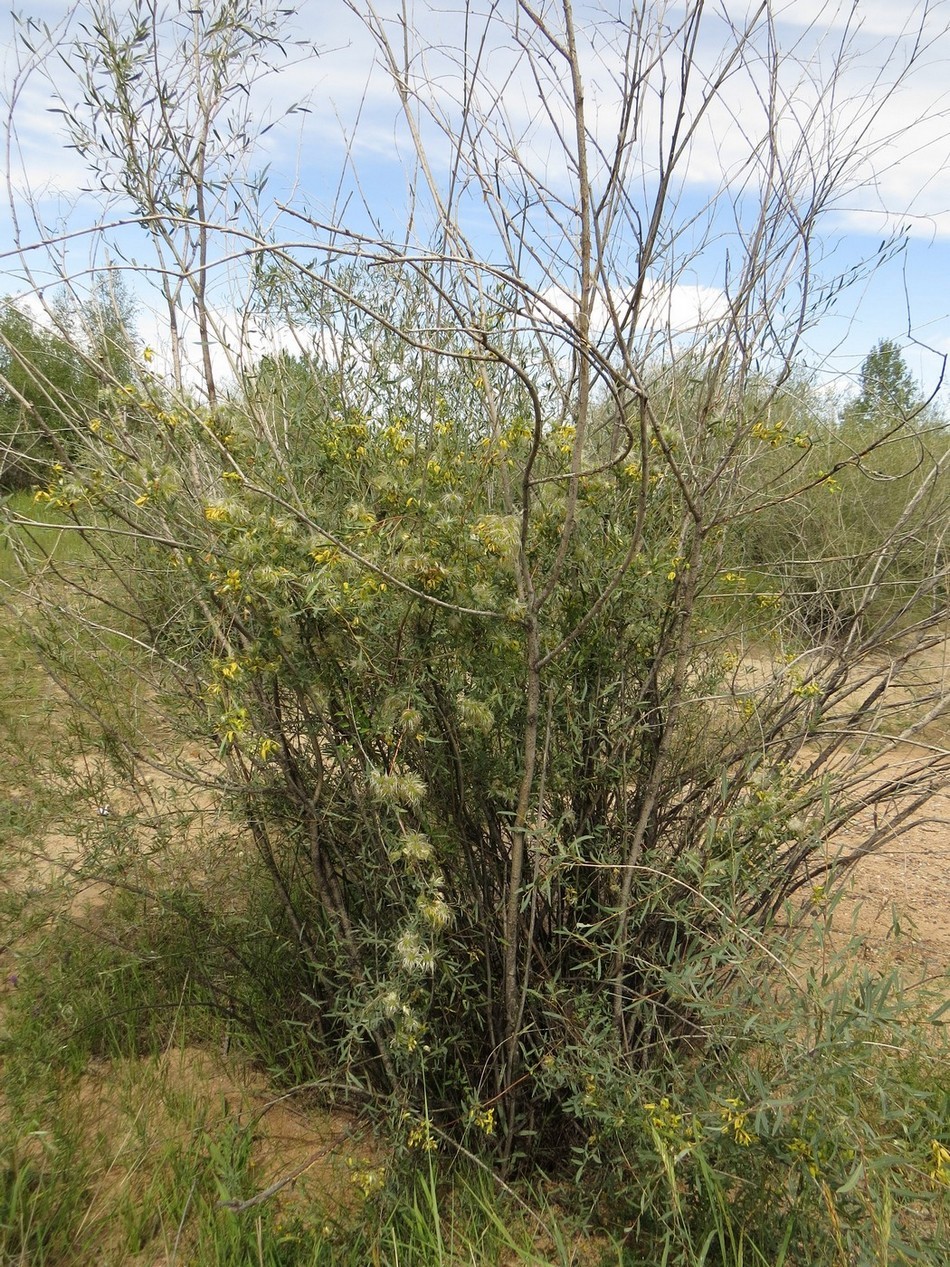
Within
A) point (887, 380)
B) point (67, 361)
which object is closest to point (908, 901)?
point (887, 380)

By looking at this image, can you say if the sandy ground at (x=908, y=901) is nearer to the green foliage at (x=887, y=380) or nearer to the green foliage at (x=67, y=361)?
the green foliage at (x=887, y=380)

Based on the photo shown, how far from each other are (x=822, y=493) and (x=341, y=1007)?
6.48 metres

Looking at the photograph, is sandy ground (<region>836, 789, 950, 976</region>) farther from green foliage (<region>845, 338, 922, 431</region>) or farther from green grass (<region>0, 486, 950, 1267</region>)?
green foliage (<region>845, 338, 922, 431</region>)

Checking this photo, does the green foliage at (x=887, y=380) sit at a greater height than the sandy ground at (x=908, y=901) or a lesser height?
greater

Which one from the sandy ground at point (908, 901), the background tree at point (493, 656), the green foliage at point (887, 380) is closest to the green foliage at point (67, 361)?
the background tree at point (493, 656)

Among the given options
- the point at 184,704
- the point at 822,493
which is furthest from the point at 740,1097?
the point at 822,493

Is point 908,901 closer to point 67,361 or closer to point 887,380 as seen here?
point 887,380

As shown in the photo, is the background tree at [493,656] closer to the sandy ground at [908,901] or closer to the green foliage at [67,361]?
the green foliage at [67,361]

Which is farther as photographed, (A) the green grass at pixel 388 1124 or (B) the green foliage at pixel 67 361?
(B) the green foliage at pixel 67 361

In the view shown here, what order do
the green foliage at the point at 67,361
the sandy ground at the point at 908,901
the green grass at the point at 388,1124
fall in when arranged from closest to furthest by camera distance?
the green grass at the point at 388,1124, the green foliage at the point at 67,361, the sandy ground at the point at 908,901

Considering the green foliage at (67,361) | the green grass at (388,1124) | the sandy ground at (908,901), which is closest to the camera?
the green grass at (388,1124)

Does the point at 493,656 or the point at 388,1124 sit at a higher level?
the point at 493,656

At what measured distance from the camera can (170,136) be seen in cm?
200

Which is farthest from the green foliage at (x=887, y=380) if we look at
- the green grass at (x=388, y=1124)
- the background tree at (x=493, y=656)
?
the green grass at (x=388, y=1124)
